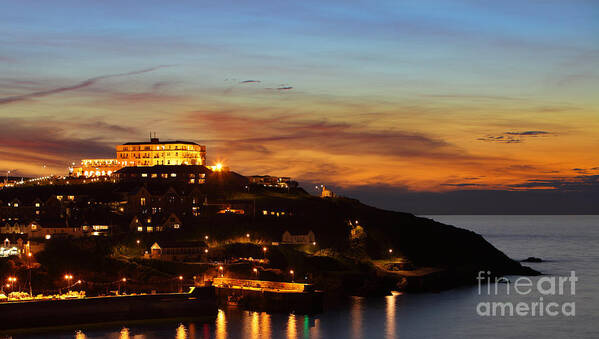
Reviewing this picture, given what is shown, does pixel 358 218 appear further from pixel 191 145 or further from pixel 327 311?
pixel 191 145

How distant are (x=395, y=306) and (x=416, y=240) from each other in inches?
1406

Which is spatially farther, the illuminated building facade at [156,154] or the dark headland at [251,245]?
the illuminated building facade at [156,154]

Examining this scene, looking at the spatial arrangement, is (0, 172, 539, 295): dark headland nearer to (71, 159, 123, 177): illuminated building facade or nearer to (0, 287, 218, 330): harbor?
(0, 287, 218, 330): harbor

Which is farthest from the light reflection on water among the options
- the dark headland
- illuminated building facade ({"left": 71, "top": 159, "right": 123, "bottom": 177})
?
illuminated building facade ({"left": 71, "top": 159, "right": 123, "bottom": 177})

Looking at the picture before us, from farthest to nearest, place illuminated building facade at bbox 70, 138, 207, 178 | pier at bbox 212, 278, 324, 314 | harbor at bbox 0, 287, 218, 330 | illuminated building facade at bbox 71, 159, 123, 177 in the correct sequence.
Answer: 1. illuminated building facade at bbox 70, 138, 207, 178
2. illuminated building facade at bbox 71, 159, 123, 177
3. pier at bbox 212, 278, 324, 314
4. harbor at bbox 0, 287, 218, 330

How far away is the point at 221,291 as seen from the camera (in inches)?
3223

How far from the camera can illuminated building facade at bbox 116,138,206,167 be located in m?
156

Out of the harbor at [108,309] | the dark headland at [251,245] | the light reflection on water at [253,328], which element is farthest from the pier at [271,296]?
the dark headland at [251,245]

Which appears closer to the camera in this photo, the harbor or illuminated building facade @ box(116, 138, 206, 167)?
the harbor

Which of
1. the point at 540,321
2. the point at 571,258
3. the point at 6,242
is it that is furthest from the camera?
the point at 571,258

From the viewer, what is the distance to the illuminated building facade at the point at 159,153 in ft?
511

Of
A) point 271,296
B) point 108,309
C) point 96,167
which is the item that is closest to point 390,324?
point 271,296

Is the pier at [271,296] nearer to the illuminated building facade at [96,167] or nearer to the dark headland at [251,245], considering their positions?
the dark headland at [251,245]

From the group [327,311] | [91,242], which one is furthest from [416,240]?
[91,242]
